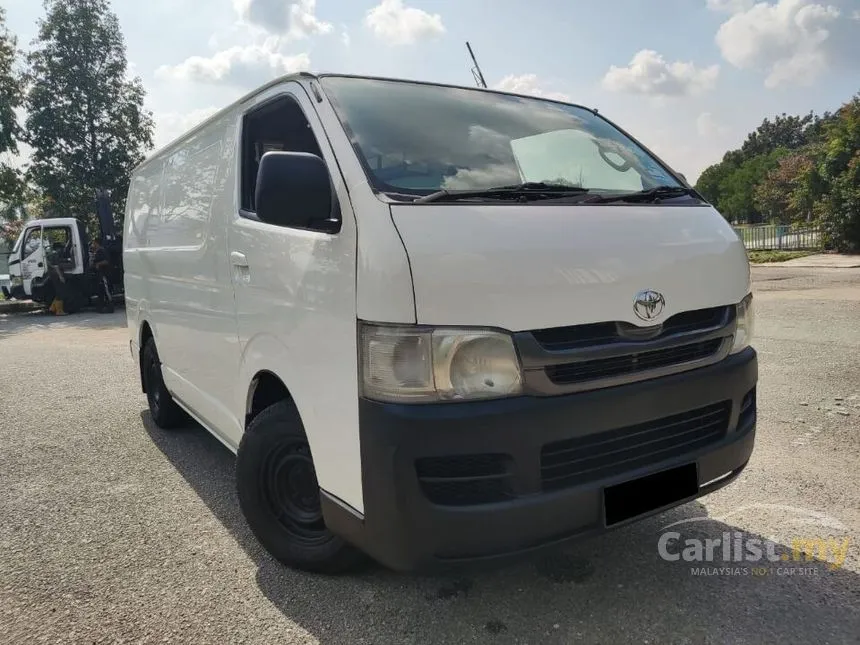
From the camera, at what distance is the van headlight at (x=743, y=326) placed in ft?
8.19

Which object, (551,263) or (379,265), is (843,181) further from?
(379,265)

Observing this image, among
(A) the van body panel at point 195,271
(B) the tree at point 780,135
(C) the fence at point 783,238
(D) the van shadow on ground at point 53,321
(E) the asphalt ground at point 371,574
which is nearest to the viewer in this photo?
(E) the asphalt ground at point 371,574

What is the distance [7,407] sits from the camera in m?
5.85

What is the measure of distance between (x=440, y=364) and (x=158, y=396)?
3730 mm

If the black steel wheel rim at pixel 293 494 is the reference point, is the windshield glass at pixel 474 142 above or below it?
above

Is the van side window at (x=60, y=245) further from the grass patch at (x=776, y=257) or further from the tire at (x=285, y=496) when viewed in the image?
the grass patch at (x=776, y=257)

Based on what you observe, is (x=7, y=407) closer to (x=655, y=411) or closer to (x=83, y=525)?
(x=83, y=525)

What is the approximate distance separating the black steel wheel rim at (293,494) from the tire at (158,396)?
2.37 meters

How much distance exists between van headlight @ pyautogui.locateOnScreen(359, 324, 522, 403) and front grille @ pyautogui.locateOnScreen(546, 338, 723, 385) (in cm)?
17

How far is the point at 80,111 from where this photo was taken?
66.7 feet

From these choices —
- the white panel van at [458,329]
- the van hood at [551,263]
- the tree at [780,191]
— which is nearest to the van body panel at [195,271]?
the white panel van at [458,329]

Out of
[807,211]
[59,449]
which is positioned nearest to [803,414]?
[59,449]

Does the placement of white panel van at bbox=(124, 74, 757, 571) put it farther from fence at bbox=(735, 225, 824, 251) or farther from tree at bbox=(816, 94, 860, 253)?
fence at bbox=(735, 225, 824, 251)

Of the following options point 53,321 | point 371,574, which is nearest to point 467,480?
point 371,574
